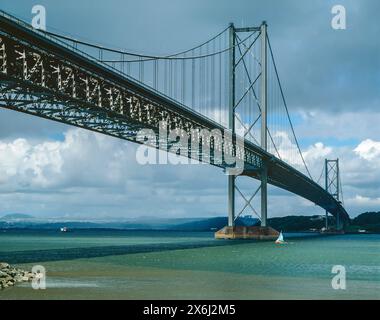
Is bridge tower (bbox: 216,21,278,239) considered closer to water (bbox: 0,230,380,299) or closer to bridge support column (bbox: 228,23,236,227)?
bridge support column (bbox: 228,23,236,227)

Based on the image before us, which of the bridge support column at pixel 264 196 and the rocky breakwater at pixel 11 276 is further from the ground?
the bridge support column at pixel 264 196

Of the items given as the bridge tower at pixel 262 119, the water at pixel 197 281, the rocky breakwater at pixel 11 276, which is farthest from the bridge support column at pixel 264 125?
the rocky breakwater at pixel 11 276

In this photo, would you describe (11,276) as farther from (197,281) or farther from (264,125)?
(264,125)

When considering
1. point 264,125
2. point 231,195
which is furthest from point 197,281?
point 264,125

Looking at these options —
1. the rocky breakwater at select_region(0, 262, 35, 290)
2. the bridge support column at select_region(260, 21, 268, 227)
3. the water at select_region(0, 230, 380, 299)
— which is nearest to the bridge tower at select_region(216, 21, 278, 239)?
the bridge support column at select_region(260, 21, 268, 227)

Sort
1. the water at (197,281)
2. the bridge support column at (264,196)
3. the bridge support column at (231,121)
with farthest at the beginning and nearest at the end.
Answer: the bridge support column at (264,196) → the bridge support column at (231,121) → the water at (197,281)

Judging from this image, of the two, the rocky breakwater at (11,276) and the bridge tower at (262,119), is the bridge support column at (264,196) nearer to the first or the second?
the bridge tower at (262,119)

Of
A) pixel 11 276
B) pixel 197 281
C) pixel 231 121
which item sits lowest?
pixel 197 281
